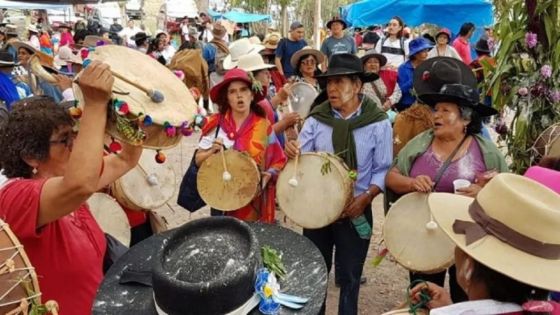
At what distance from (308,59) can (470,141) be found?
3520 mm

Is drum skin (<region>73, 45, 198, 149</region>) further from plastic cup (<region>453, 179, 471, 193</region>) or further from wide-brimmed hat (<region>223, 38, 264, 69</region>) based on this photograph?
wide-brimmed hat (<region>223, 38, 264, 69</region>)

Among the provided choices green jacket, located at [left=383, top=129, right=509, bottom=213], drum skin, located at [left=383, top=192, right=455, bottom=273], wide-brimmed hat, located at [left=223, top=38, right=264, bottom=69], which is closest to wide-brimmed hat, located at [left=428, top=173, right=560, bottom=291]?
drum skin, located at [left=383, top=192, right=455, bottom=273]

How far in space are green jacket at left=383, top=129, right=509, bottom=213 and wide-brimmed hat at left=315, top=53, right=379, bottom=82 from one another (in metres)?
0.66

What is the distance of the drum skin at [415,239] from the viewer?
9.36ft

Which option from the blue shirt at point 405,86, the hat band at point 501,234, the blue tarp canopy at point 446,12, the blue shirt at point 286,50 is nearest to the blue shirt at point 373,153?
the hat band at point 501,234

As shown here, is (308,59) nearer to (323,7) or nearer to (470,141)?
(470,141)

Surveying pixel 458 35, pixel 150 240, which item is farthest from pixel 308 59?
Result: pixel 458 35

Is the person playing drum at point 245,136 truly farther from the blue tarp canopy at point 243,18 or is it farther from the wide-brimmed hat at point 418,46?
the blue tarp canopy at point 243,18

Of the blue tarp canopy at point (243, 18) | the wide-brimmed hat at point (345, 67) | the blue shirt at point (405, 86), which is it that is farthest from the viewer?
the blue tarp canopy at point (243, 18)

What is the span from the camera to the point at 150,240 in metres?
2.36

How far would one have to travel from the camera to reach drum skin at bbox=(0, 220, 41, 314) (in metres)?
1.70

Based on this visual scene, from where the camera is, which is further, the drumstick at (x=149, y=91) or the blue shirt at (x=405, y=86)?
the blue shirt at (x=405, y=86)

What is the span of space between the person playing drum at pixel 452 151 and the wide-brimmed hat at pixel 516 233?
3.76ft

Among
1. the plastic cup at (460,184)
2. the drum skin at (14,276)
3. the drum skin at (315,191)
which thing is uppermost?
the drum skin at (14,276)
